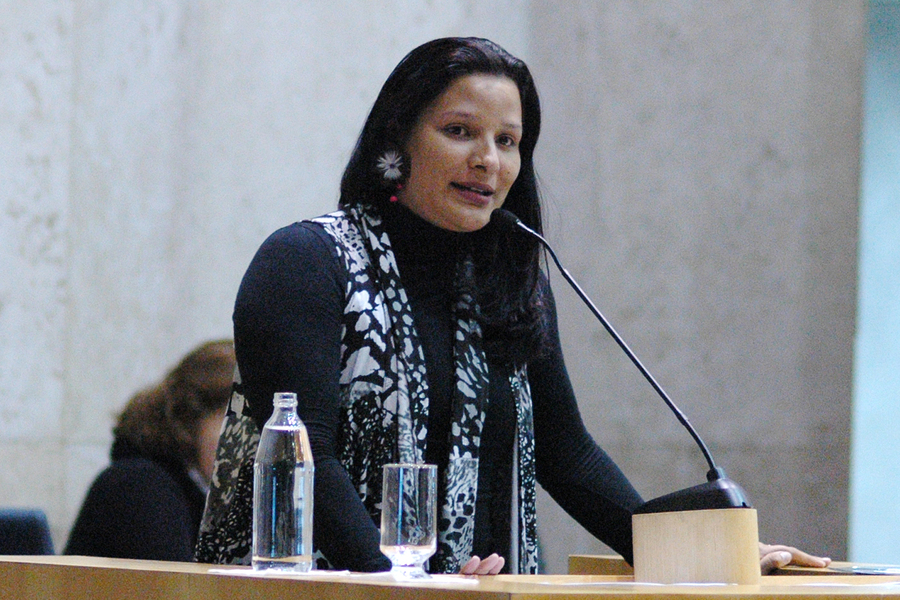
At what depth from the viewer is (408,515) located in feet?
4.97

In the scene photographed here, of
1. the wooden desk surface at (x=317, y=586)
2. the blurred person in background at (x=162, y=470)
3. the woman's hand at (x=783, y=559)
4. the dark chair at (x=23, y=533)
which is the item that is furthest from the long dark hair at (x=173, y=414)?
the woman's hand at (x=783, y=559)

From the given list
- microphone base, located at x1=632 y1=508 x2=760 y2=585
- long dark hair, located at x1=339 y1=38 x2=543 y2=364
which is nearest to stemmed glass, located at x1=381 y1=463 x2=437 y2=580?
microphone base, located at x1=632 y1=508 x2=760 y2=585

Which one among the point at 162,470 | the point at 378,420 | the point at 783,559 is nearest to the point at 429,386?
the point at 378,420

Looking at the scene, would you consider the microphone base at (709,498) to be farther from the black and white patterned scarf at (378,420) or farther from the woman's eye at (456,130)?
the woman's eye at (456,130)

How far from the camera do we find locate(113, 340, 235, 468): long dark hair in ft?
9.31

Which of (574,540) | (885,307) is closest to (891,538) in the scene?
(885,307)

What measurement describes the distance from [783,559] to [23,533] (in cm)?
133

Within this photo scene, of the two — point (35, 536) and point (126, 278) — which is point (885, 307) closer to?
point (126, 278)

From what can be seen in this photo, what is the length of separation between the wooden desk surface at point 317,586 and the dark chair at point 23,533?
0.76m

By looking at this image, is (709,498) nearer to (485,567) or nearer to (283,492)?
(485,567)

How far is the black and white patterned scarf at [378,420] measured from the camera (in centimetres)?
188

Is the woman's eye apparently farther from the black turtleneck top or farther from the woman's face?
the black turtleneck top

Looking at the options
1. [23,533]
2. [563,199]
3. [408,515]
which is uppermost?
[563,199]

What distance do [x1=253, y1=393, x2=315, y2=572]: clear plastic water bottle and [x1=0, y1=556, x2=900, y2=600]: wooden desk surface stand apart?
2.2 inches
